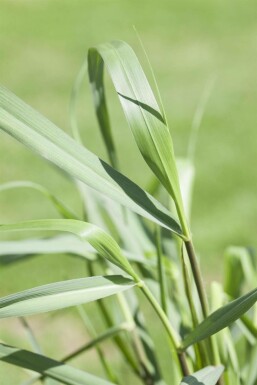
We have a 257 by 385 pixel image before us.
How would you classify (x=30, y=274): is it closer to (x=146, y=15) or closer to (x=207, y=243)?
(x=207, y=243)

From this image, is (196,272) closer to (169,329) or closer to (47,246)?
(169,329)

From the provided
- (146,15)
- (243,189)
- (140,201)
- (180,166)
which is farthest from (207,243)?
(146,15)

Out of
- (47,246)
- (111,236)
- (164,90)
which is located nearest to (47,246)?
(47,246)

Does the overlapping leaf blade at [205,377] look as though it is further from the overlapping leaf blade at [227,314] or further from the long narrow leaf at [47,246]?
the long narrow leaf at [47,246]

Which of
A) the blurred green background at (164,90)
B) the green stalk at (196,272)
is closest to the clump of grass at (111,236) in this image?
the green stalk at (196,272)

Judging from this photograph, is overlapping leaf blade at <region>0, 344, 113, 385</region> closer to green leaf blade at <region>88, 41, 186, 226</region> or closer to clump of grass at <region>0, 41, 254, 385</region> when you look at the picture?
clump of grass at <region>0, 41, 254, 385</region>

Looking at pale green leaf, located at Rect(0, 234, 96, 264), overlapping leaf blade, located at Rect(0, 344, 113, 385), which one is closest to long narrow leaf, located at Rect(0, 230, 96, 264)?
pale green leaf, located at Rect(0, 234, 96, 264)
